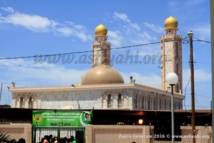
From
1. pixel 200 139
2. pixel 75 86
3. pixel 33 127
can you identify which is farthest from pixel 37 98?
pixel 200 139

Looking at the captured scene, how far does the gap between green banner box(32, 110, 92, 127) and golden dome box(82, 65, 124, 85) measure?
2130 centimetres

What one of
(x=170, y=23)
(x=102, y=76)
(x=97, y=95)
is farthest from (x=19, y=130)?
(x=170, y=23)

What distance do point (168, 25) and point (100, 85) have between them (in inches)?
828

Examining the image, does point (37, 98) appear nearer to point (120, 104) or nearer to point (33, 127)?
point (120, 104)

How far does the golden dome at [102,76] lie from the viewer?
39594 millimetres

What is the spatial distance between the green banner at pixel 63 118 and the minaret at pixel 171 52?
36.4 metres

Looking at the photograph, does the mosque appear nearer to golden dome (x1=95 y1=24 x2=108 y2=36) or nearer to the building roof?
the building roof

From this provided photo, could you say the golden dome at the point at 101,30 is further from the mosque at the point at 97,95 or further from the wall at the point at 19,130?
the wall at the point at 19,130

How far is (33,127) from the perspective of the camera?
18.3m

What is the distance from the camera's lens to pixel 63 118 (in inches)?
708

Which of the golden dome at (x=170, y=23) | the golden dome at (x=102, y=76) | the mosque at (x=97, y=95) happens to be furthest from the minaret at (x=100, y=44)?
the golden dome at (x=102, y=76)

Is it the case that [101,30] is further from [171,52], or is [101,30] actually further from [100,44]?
[171,52]

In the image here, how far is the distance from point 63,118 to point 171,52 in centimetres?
3807

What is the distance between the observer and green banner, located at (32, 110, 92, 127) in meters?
17.9
